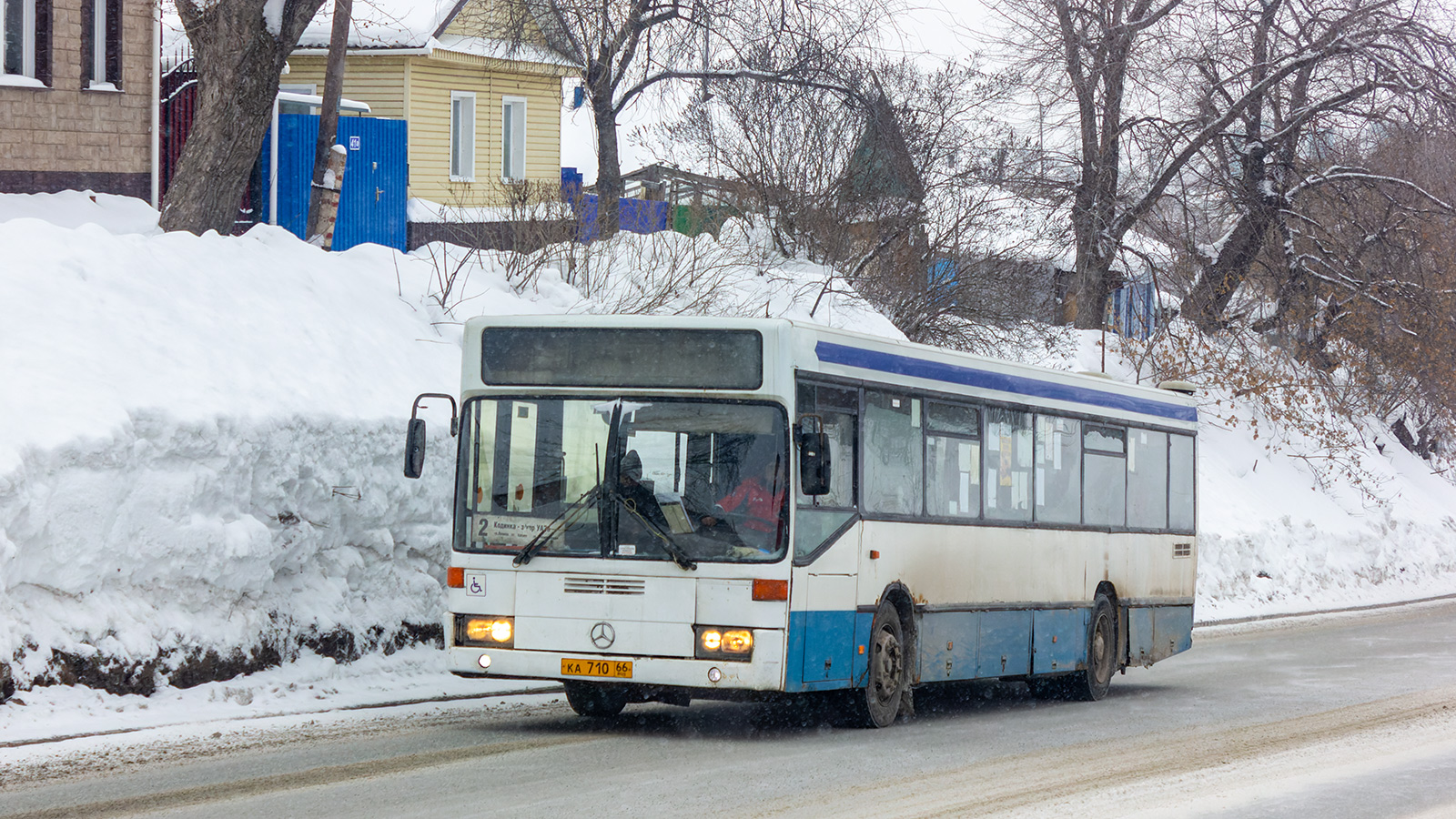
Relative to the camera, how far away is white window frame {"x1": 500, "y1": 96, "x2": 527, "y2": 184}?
42.8 m

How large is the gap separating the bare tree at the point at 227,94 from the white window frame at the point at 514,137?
80.6 ft

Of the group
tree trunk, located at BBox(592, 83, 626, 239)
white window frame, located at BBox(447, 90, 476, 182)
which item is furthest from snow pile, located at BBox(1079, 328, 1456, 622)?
white window frame, located at BBox(447, 90, 476, 182)

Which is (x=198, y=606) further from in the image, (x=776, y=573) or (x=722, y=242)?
(x=722, y=242)

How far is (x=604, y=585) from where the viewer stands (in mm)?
10492

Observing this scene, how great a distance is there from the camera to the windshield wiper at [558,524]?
34.7 feet

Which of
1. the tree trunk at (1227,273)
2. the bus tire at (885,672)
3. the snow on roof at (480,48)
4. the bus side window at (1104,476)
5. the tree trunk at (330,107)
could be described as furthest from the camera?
the snow on roof at (480,48)

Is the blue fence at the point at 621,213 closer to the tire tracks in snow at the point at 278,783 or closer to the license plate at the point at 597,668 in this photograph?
the license plate at the point at 597,668

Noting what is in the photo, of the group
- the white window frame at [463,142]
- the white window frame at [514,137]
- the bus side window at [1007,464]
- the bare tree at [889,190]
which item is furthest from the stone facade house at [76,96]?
the white window frame at [514,137]

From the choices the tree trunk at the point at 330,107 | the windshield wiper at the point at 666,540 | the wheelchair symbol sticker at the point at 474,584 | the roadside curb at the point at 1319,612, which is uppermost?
the tree trunk at the point at 330,107

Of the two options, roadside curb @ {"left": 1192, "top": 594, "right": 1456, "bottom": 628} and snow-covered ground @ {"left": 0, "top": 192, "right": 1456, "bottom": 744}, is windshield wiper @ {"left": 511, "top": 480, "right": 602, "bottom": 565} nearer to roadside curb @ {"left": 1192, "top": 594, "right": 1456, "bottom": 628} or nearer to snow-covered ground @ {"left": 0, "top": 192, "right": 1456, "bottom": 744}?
snow-covered ground @ {"left": 0, "top": 192, "right": 1456, "bottom": 744}

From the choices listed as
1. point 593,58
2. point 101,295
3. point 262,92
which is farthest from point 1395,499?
point 101,295

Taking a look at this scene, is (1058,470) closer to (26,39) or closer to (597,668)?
(597,668)

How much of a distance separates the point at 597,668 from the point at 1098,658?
678cm

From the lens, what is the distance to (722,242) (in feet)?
85.9
